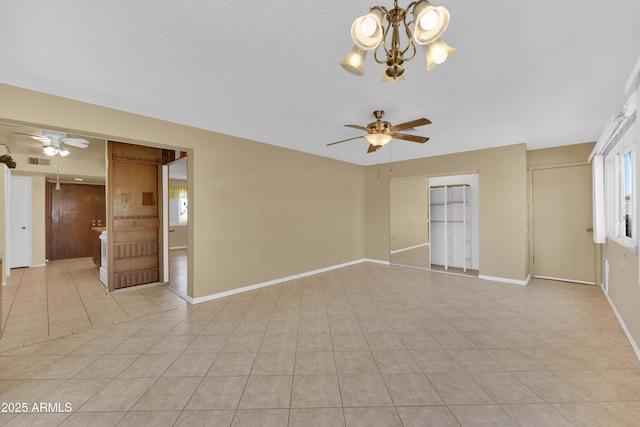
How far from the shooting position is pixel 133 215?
4.52m

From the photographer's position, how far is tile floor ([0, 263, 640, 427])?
1.72 m

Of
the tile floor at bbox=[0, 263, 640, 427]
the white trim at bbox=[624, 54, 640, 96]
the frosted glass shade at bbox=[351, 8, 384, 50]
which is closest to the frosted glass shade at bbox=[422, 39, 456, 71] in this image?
the frosted glass shade at bbox=[351, 8, 384, 50]

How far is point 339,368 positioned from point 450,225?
5089 millimetres

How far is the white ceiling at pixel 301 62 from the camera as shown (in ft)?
5.34

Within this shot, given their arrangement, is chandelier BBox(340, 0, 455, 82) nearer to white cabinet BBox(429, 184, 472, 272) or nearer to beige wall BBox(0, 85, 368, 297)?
beige wall BBox(0, 85, 368, 297)

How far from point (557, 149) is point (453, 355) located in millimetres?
4848

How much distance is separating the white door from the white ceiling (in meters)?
5.65

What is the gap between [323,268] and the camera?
19.1 feet

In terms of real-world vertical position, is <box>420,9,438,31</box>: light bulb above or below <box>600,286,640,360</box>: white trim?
above

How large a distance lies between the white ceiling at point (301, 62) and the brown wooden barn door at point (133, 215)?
1708mm

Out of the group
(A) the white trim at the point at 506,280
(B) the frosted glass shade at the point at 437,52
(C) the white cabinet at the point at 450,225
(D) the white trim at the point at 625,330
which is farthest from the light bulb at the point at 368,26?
(C) the white cabinet at the point at 450,225

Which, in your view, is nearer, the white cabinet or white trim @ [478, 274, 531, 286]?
white trim @ [478, 274, 531, 286]

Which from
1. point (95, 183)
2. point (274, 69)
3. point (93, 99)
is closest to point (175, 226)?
point (95, 183)

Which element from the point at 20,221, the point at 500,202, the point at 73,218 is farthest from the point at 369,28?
the point at 73,218
